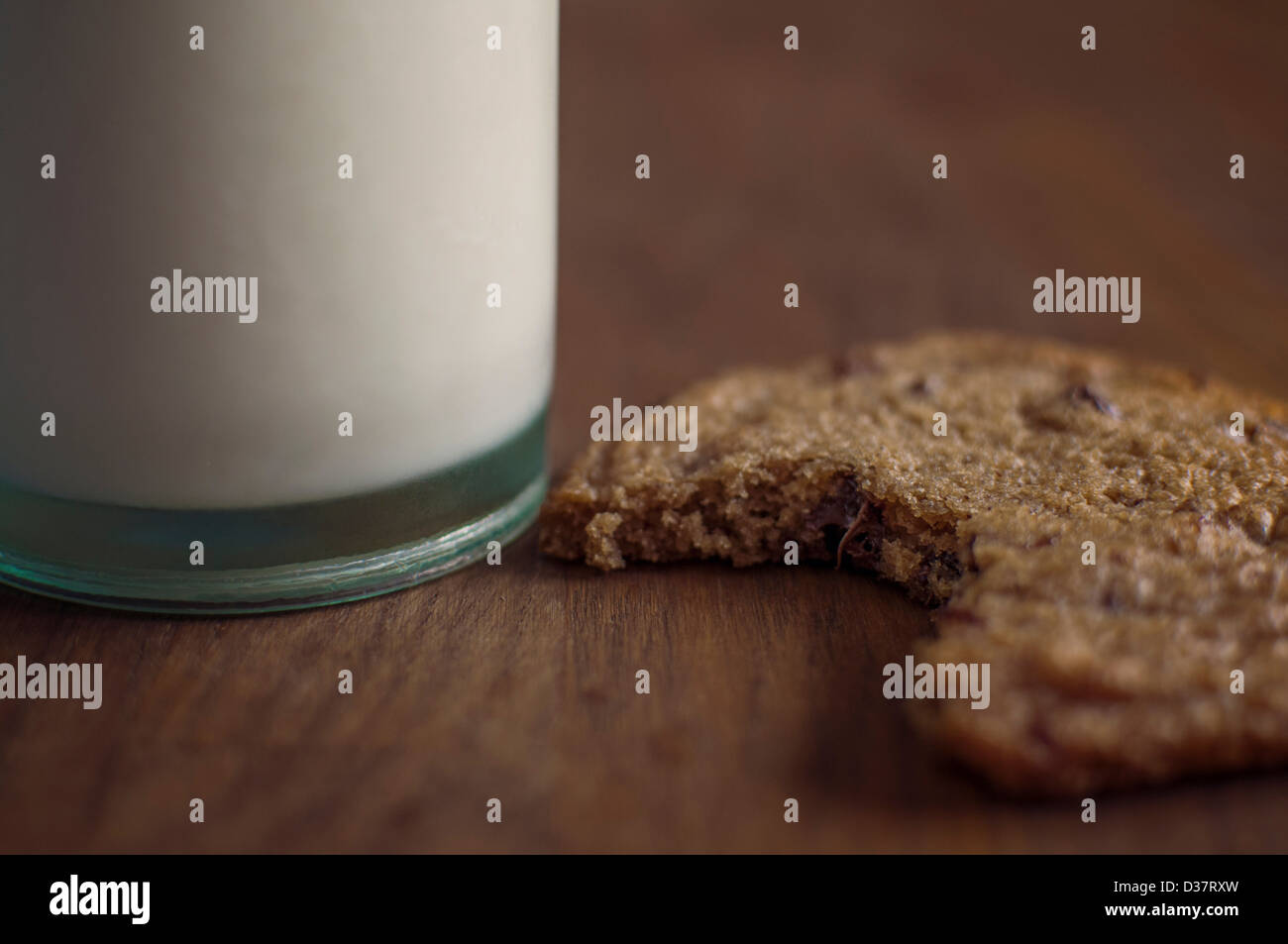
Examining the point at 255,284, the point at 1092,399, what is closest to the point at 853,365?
the point at 1092,399

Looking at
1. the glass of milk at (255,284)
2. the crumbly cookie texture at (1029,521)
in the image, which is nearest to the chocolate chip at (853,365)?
the crumbly cookie texture at (1029,521)

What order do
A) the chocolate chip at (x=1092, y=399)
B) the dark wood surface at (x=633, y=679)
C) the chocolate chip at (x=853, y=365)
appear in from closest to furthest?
the dark wood surface at (x=633, y=679) < the chocolate chip at (x=1092, y=399) < the chocolate chip at (x=853, y=365)

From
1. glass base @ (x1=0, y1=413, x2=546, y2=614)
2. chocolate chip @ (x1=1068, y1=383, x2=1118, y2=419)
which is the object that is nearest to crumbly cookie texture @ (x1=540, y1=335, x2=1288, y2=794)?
chocolate chip @ (x1=1068, y1=383, x2=1118, y2=419)

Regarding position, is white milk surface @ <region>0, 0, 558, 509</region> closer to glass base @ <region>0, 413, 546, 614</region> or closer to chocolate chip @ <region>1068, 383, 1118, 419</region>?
glass base @ <region>0, 413, 546, 614</region>

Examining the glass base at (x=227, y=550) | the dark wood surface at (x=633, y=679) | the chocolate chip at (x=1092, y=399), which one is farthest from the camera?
the chocolate chip at (x=1092, y=399)

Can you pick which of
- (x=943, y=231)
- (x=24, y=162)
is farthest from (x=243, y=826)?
(x=943, y=231)

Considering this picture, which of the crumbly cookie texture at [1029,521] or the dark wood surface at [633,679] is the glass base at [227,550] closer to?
the dark wood surface at [633,679]
